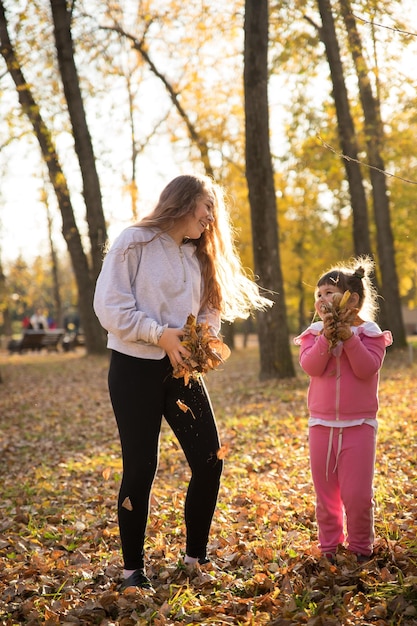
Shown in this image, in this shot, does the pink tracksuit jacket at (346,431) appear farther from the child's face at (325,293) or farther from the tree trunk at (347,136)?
the tree trunk at (347,136)

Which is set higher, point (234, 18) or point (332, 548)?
point (234, 18)

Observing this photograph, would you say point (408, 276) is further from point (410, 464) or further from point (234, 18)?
point (410, 464)

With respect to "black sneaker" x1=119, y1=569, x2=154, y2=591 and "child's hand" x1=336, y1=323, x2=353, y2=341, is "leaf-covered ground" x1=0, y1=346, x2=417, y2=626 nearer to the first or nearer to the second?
"black sneaker" x1=119, y1=569, x2=154, y2=591

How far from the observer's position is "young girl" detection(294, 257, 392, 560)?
12.1ft

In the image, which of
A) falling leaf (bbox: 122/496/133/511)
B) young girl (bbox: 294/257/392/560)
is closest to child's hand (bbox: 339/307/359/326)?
young girl (bbox: 294/257/392/560)

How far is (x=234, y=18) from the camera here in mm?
14930

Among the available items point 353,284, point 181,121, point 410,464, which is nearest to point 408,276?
point 181,121

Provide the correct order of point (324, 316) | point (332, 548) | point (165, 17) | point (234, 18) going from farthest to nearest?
1. point (165, 17)
2. point (234, 18)
3. point (332, 548)
4. point (324, 316)

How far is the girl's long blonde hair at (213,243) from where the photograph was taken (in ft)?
12.4

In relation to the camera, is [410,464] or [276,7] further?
[276,7]

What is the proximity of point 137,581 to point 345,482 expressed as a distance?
1154mm

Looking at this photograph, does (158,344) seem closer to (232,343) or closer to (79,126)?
(79,126)

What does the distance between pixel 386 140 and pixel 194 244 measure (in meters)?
14.6

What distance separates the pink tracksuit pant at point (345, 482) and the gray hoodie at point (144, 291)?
834mm
